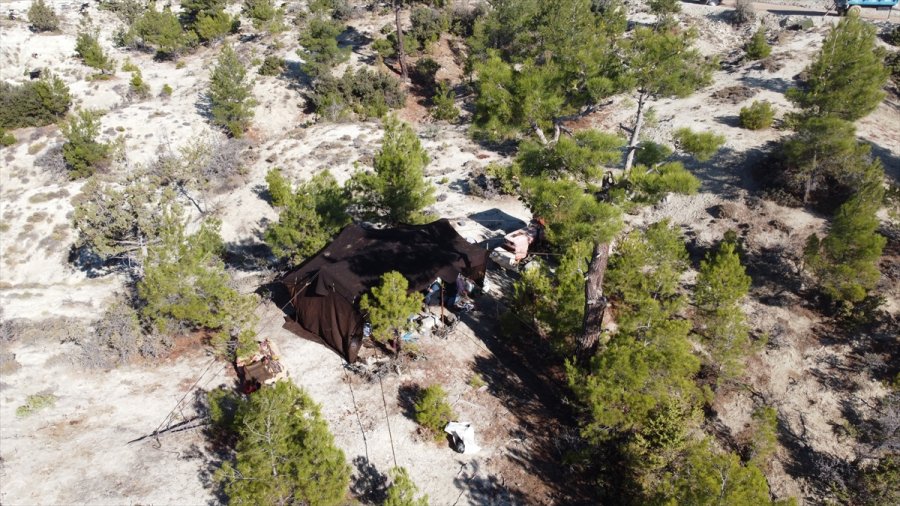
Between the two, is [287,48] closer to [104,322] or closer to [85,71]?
[85,71]

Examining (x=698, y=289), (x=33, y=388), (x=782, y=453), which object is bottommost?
(x=782, y=453)

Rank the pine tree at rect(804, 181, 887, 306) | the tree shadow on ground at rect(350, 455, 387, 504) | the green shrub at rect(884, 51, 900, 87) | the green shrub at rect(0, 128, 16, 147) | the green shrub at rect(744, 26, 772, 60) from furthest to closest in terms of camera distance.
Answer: the green shrub at rect(744, 26, 772, 60)
the green shrub at rect(0, 128, 16, 147)
the green shrub at rect(884, 51, 900, 87)
the pine tree at rect(804, 181, 887, 306)
the tree shadow on ground at rect(350, 455, 387, 504)

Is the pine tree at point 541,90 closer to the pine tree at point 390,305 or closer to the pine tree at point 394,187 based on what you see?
the pine tree at point 394,187

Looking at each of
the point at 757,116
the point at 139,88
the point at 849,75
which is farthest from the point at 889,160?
the point at 139,88

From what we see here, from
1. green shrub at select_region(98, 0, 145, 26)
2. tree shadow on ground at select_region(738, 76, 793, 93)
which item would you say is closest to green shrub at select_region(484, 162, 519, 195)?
tree shadow on ground at select_region(738, 76, 793, 93)

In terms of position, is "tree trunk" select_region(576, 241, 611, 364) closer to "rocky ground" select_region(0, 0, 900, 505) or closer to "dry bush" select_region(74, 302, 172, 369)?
"rocky ground" select_region(0, 0, 900, 505)

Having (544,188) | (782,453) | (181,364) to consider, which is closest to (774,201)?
(782,453)
